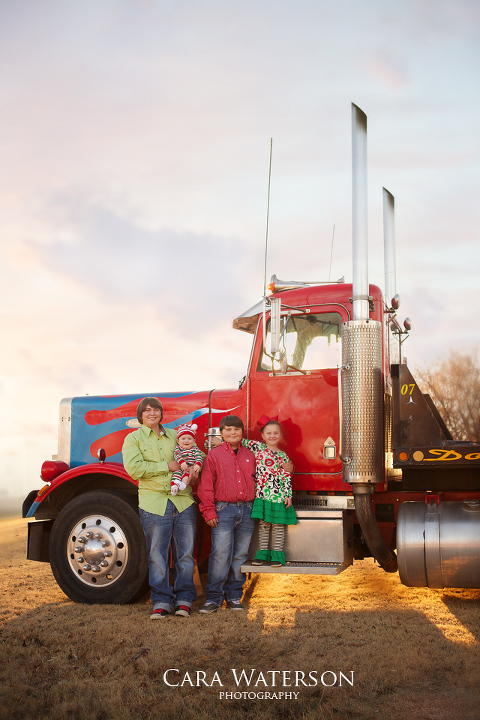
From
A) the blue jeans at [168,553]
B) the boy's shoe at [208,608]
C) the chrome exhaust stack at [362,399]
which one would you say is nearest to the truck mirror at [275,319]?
the chrome exhaust stack at [362,399]

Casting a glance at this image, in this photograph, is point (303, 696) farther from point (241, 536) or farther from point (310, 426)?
point (310, 426)

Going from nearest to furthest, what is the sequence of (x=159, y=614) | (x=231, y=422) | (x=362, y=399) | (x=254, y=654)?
(x=254, y=654), (x=159, y=614), (x=362, y=399), (x=231, y=422)

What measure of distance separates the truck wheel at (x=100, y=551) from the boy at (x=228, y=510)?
0.69 metres

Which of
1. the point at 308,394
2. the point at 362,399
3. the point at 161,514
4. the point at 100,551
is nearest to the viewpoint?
the point at 362,399

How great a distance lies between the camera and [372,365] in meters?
5.61

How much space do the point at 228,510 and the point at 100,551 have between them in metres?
1.27

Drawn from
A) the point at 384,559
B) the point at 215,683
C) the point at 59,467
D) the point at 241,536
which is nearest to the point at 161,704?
the point at 215,683

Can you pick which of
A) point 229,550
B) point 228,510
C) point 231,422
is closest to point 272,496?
point 228,510

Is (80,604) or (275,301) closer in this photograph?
(275,301)

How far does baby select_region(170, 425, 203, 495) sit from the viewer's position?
5.68m

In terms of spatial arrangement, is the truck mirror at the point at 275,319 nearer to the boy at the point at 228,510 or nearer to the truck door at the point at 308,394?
the truck door at the point at 308,394

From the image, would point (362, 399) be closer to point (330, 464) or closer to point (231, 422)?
point (330, 464)

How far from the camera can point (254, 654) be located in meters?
4.39

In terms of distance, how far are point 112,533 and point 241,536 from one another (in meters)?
1.22
